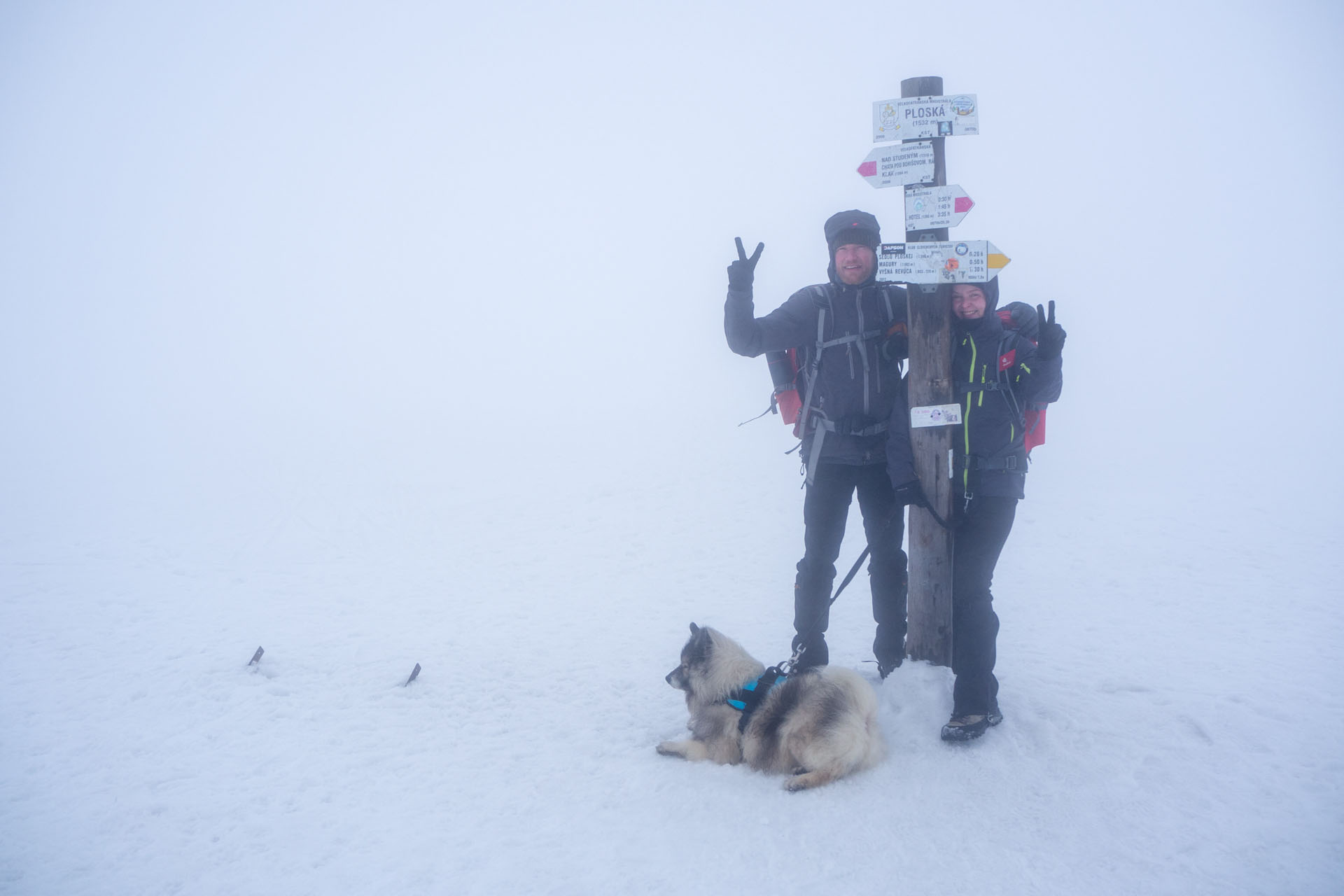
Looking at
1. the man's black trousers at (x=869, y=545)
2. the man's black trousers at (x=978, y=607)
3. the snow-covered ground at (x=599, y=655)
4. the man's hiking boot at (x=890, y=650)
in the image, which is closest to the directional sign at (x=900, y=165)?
the snow-covered ground at (x=599, y=655)

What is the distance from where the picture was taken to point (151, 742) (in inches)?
186

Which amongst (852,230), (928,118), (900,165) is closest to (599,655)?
(852,230)

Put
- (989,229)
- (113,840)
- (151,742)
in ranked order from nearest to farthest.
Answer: (113,840), (151,742), (989,229)

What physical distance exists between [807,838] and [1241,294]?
148 ft

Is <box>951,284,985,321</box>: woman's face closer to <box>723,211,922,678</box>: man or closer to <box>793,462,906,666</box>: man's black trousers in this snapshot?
<box>723,211,922,678</box>: man

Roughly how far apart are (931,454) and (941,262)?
115 centimetres

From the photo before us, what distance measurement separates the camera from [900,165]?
Result: 4.28 metres

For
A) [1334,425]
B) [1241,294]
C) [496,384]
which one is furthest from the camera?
[496,384]

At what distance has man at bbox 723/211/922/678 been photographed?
436 cm

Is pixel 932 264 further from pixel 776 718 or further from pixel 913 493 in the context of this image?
pixel 776 718

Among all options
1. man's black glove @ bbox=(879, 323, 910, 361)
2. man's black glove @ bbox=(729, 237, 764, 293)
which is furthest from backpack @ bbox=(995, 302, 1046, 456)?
man's black glove @ bbox=(729, 237, 764, 293)

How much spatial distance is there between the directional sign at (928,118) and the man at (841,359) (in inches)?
20.5

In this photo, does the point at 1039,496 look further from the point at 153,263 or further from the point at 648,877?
the point at 153,263

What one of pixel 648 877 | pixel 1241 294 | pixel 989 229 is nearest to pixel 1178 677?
pixel 648 877
